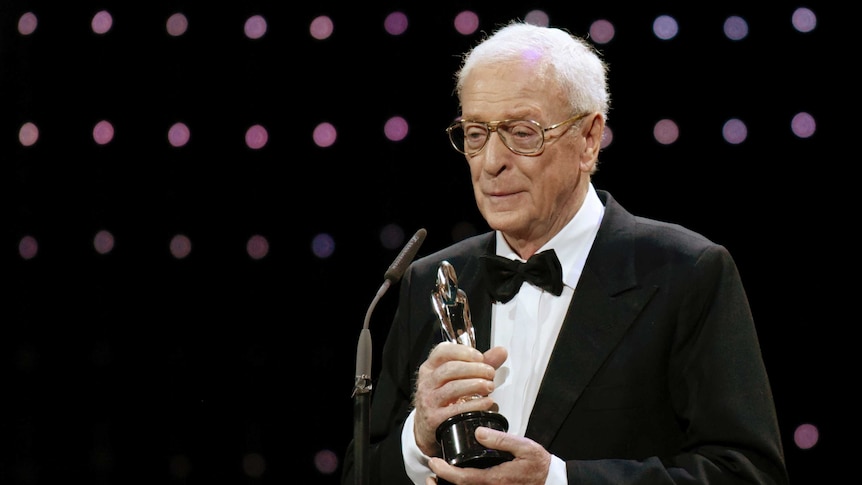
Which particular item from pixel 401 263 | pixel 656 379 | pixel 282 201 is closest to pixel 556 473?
pixel 656 379

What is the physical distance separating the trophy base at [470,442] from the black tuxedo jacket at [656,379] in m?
0.15

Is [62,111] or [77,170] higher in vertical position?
[62,111]

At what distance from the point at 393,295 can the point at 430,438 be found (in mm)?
1030

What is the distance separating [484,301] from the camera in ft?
6.16

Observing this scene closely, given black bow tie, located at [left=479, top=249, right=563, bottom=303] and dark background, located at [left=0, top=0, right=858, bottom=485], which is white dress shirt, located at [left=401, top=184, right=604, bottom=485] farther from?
dark background, located at [left=0, top=0, right=858, bottom=485]

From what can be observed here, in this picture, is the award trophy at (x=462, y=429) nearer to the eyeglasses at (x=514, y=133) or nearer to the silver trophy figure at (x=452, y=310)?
the silver trophy figure at (x=452, y=310)

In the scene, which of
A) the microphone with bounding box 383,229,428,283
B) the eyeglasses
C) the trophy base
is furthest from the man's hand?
the eyeglasses

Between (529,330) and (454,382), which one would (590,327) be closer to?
(529,330)

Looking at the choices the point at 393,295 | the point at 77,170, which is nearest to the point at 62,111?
the point at 77,170

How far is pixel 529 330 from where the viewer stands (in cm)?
181

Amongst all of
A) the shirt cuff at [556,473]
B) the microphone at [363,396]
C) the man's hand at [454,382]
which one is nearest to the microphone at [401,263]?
the microphone at [363,396]

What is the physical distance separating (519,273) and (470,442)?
0.46 m

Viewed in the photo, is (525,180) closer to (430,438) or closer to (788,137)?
(430,438)

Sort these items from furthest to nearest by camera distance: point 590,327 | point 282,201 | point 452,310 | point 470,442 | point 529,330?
point 282,201 → point 529,330 → point 590,327 → point 452,310 → point 470,442
